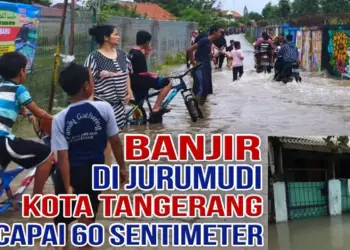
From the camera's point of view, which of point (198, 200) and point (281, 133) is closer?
point (198, 200)

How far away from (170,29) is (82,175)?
22.8m

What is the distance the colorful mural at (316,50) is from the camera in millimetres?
22234

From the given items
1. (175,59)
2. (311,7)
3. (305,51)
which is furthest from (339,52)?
(311,7)

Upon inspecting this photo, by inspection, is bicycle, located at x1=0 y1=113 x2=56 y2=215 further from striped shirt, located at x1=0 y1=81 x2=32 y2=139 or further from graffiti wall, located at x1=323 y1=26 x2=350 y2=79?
graffiti wall, located at x1=323 y1=26 x2=350 y2=79

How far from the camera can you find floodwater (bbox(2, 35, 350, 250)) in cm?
707

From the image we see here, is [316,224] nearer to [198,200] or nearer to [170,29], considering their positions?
[198,200]

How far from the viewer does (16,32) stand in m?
8.62

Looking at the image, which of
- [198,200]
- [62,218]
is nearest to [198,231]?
[198,200]

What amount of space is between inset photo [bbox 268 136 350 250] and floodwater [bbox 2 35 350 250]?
0.10 feet

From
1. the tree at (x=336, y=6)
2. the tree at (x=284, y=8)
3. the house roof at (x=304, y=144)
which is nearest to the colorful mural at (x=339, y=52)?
the house roof at (x=304, y=144)

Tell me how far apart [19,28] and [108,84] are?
2857mm

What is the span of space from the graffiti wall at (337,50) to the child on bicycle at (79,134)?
16.9 meters

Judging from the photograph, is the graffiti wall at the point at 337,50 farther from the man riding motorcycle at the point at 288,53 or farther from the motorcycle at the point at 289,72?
the man riding motorcycle at the point at 288,53

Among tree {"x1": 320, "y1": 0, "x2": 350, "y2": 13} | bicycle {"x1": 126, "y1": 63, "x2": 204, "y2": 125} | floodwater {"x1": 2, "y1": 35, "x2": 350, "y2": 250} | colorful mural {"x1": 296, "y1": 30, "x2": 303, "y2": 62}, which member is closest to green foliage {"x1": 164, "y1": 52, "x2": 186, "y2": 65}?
colorful mural {"x1": 296, "y1": 30, "x2": 303, "y2": 62}
